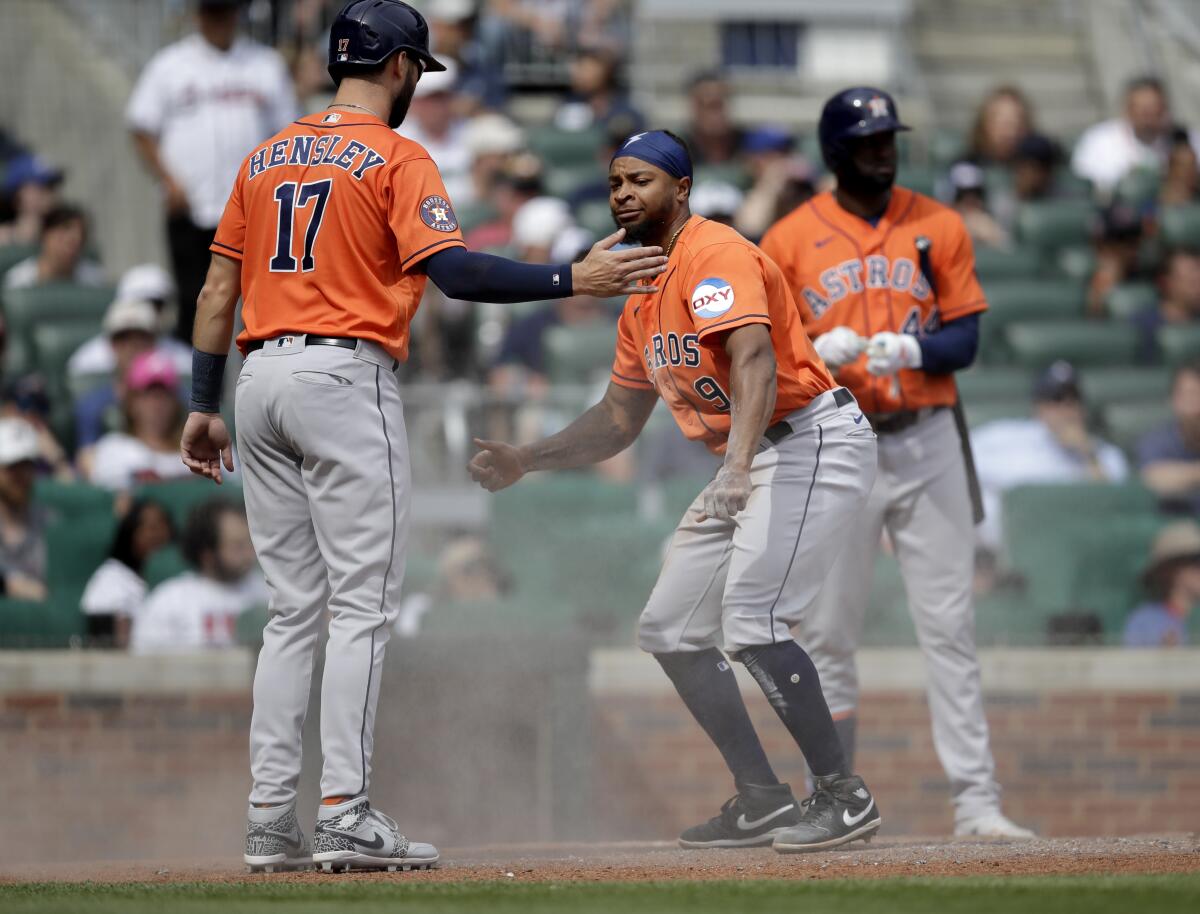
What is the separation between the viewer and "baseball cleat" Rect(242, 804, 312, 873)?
4.64 meters

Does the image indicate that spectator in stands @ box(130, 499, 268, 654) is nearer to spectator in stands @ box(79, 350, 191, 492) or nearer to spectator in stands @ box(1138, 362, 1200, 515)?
spectator in stands @ box(79, 350, 191, 492)

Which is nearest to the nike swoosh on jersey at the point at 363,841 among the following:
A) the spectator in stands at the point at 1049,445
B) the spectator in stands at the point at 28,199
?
the spectator in stands at the point at 1049,445

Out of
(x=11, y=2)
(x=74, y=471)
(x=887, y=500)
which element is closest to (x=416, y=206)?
(x=887, y=500)

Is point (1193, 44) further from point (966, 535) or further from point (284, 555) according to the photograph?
point (284, 555)

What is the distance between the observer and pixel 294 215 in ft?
15.1

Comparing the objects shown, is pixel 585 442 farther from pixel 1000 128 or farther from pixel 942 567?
pixel 1000 128

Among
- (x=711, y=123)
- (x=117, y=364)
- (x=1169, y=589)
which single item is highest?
(x=711, y=123)

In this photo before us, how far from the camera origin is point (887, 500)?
5.69m

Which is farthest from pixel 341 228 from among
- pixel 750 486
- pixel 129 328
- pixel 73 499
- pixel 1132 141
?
pixel 1132 141

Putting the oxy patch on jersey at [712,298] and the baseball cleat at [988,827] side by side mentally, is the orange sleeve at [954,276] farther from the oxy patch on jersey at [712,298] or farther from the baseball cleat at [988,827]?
the baseball cleat at [988,827]

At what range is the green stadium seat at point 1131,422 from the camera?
8828 mm

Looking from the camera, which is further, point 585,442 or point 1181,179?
point 1181,179

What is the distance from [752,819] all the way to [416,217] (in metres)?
1.94

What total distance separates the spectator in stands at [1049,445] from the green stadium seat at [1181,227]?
2235 millimetres
